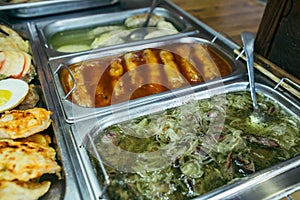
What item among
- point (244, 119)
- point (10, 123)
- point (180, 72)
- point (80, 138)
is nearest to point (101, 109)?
point (80, 138)

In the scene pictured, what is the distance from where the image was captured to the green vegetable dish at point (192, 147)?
1.29 meters

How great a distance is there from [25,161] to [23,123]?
263 mm

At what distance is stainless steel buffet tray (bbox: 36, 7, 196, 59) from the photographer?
2.59 metres

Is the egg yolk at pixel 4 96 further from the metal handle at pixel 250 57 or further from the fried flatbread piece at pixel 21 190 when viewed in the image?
the metal handle at pixel 250 57

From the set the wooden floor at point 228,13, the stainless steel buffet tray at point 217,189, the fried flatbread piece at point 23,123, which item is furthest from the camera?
the wooden floor at point 228,13

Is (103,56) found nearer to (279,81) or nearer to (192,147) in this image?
(192,147)

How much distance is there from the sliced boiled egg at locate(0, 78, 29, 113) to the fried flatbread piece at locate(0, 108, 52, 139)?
11cm

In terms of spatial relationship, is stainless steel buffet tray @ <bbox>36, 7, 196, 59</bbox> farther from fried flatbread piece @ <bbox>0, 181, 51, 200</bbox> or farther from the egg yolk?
fried flatbread piece @ <bbox>0, 181, 51, 200</bbox>

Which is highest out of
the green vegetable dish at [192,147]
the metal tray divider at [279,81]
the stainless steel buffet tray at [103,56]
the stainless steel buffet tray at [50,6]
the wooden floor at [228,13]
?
the stainless steel buffet tray at [50,6]

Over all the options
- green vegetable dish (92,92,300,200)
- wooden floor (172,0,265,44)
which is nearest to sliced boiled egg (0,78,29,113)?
green vegetable dish (92,92,300,200)

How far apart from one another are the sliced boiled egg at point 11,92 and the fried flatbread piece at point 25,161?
0.99ft

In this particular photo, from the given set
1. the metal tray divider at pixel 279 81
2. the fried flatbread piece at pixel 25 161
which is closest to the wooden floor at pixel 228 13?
the metal tray divider at pixel 279 81

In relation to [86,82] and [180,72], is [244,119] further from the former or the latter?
[86,82]

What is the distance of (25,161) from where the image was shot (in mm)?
1204
